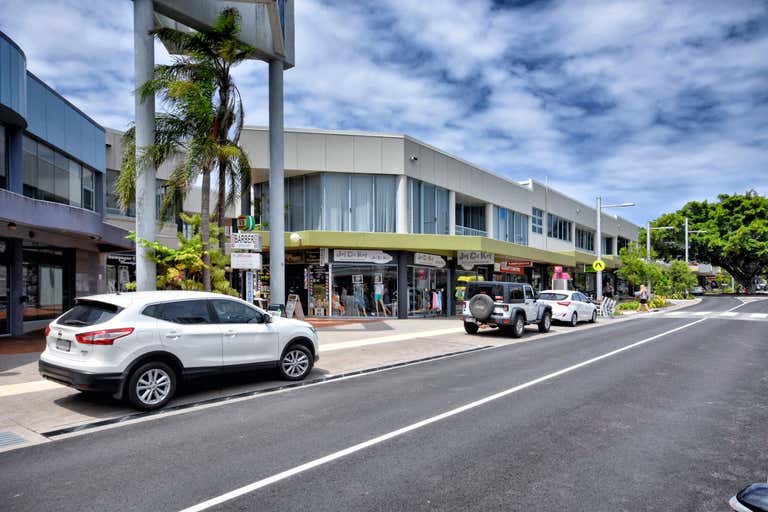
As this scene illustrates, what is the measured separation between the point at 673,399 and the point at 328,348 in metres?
8.64

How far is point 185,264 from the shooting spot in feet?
44.1

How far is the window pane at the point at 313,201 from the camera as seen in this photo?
25.0 metres

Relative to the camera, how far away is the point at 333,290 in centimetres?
2456

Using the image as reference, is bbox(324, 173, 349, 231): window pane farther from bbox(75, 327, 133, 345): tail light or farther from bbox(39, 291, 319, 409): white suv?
bbox(75, 327, 133, 345): tail light

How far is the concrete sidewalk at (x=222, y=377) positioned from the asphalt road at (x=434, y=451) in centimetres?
83

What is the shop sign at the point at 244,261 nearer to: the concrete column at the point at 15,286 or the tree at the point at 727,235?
the concrete column at the point at 15,286

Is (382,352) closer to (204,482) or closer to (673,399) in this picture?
(673,399)

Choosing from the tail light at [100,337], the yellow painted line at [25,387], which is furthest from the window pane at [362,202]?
the tail light at [100,337]

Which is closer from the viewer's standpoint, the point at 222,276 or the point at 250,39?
the point at 222,276

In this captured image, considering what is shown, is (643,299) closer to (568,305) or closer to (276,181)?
(568,305)

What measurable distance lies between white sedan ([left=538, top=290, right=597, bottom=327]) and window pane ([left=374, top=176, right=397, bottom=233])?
25.8ft

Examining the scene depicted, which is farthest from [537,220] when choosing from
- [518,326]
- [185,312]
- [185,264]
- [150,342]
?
[150,342]

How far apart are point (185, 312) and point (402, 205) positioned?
17.8m

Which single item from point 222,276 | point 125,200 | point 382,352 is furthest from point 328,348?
point 125,200
